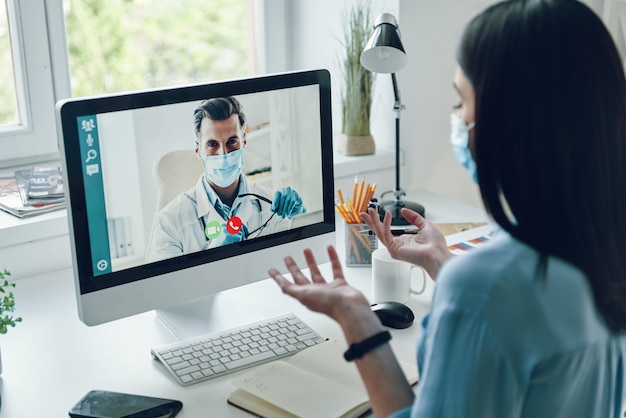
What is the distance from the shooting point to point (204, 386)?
1.24 m

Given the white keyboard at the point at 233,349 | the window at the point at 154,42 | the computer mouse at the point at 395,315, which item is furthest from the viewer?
the window at the point at 154,42

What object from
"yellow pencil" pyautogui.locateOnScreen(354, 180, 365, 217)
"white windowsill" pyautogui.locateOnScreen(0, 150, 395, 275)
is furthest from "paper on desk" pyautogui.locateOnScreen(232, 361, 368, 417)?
"white windowsill" pyautogui.locateOnScreen(0, 150, 395, 275)

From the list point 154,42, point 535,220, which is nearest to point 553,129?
point 535,220

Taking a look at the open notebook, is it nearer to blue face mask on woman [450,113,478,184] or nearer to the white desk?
the white desk

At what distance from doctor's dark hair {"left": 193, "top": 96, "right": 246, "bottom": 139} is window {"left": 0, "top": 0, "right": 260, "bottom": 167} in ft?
2.97

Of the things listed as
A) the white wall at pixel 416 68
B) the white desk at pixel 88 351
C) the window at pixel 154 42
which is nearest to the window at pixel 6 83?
the window at pixel 154 42

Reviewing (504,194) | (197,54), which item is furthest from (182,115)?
(197,54)

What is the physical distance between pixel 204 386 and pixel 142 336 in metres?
0.23

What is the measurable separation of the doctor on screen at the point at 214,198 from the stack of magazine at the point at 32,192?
1.88 feet

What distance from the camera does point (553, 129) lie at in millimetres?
792

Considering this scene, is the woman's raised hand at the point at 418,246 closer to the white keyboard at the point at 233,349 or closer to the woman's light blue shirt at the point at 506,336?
the white keyboard at the point at 233,349

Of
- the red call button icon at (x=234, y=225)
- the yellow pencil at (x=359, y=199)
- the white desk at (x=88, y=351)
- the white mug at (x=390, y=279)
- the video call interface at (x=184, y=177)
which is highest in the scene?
the video call interface at (x=184, y=177)

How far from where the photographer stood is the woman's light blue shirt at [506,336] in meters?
0.81

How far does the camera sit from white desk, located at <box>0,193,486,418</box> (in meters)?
1.21
